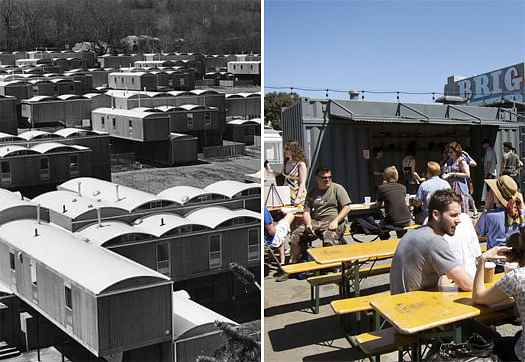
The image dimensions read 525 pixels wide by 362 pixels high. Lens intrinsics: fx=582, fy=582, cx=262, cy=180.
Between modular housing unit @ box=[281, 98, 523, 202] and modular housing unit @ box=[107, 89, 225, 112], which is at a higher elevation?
modular housing unit @ box=[107, 89, 225, 112]

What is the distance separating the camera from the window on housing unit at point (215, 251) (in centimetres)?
290

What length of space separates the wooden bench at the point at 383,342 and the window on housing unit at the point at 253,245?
0.69m

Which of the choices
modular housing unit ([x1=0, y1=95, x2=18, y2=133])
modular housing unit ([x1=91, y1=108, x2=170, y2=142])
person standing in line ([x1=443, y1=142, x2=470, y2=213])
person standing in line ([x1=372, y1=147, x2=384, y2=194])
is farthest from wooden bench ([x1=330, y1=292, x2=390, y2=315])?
Answer: person standing in line ([x1=372, y1=147, x2=384, y2=194])

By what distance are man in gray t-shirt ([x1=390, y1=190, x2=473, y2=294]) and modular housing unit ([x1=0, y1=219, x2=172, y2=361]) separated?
1.16m

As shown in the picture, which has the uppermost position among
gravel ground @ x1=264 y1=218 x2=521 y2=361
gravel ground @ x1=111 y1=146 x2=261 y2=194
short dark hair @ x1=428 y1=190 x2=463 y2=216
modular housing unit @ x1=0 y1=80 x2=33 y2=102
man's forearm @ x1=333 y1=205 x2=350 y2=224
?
modular housing unit @ x1=0 y1=80 x2=33 y2=102

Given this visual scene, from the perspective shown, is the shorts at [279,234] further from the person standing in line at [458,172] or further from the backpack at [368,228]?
the person standing in line at [458,172]

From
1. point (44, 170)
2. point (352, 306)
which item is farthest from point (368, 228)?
point (44, 170)

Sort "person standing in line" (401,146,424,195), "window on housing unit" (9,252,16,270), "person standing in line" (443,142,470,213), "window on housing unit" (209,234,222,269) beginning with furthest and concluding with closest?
"person standing in line" (401,146,424,195) → "person standing in line" (443,142,470,213) → "window on housing unit" (209,234,222,269) → "window on housing unit" (9,252,16,270)

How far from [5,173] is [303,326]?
2.05 m

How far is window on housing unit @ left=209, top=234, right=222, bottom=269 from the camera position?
9.51ft

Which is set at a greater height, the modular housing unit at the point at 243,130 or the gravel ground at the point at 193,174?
the modular housing unit at the point at 243,130

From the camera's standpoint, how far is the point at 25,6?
2613 mm

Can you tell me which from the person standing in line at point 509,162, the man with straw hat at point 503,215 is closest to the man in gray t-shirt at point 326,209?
the man with straw hat at point 503,215

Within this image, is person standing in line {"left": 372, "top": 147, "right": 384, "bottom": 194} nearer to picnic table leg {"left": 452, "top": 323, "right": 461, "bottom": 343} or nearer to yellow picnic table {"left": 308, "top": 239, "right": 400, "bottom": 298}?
yellow picnic table {"left": 308, "top": 239, "right": 400, "bottom": 298}
